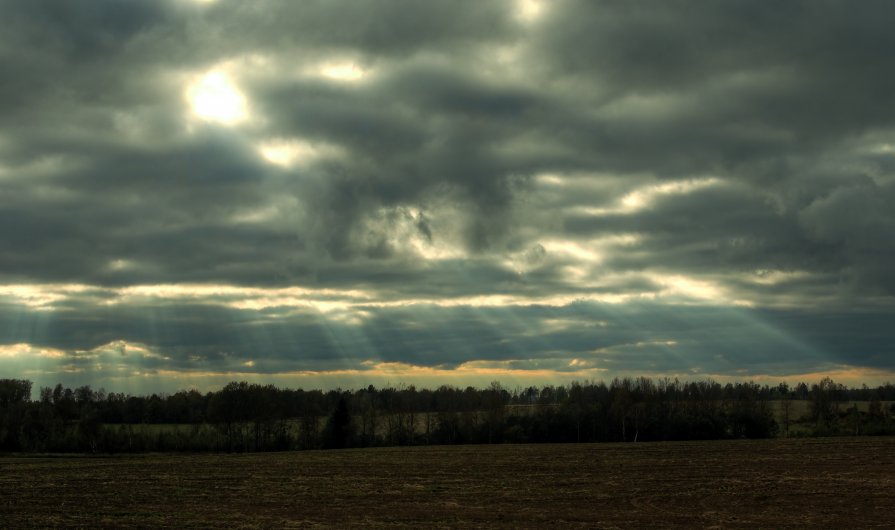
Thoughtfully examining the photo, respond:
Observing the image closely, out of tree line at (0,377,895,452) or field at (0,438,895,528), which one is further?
tree line at (0,377,895,452)

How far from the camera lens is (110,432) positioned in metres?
124

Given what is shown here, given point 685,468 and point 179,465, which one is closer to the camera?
point 685,468

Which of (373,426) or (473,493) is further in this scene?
(373,426)

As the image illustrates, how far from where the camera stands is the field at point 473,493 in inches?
1510

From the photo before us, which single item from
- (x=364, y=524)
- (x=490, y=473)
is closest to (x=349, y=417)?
(x=490, y=473)

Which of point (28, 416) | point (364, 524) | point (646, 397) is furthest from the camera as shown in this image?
point (646, 397)

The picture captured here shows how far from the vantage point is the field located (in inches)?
1510

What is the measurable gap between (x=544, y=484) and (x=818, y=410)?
160m

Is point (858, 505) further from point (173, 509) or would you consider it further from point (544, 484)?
point (173, 509)

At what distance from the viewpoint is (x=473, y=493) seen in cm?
4956

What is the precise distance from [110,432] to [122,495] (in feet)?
272

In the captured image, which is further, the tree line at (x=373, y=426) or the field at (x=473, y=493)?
the tree line at (x=373, y=426)

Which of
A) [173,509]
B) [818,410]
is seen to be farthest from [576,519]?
[818,410]

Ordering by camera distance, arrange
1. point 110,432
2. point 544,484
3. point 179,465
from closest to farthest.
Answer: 1. point 544,484
2. point 179,465
3. point 110,432
